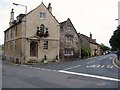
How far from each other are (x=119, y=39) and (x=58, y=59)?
15751 millimetres

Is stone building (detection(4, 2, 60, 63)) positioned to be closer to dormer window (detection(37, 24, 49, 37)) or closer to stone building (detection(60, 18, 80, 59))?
dormer window (detection(37, 24, 49, 37))

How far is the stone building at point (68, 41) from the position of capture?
155ft

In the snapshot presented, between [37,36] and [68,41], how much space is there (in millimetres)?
9178

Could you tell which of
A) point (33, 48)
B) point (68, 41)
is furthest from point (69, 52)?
point (33, 48)

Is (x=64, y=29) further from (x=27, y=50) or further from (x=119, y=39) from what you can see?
(x=119, y=39)

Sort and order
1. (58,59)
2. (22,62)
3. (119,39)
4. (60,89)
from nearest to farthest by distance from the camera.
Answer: (60,89) → (119,39) → (22,62) → (58,59)

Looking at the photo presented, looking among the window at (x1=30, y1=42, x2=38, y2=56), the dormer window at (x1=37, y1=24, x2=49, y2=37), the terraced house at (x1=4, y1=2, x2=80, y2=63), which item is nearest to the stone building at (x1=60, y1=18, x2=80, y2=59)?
the terraced house at (x1=4, y1=2, x2=80, y2=63)

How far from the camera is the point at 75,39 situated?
49.6 m

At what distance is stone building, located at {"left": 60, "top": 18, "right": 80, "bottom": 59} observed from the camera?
155 feet

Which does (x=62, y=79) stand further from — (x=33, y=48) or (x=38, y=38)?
(x=33, y=48)

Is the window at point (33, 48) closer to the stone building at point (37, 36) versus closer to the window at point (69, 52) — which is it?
the stone building at point (37, 36)

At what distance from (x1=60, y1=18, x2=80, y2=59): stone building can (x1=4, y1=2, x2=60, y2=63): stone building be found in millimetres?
3225

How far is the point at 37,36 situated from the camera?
1626 inches

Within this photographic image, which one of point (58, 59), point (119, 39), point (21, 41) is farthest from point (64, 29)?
point (119, 39)
